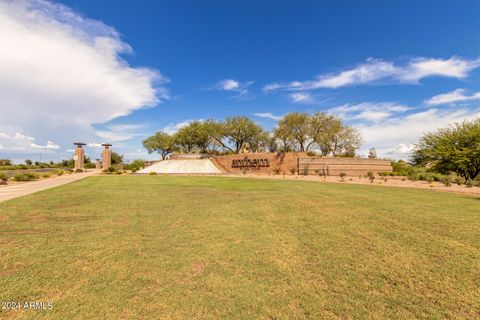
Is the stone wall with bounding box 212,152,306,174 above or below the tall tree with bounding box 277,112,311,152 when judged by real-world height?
below

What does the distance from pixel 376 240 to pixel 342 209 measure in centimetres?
373

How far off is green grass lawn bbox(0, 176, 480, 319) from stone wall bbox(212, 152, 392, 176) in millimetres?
32521

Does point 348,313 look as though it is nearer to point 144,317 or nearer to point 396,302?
point 396,302

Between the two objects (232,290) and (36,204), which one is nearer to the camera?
(232,290)

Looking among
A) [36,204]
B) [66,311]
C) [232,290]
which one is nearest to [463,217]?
[232,290]

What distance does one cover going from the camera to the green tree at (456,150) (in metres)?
26.5

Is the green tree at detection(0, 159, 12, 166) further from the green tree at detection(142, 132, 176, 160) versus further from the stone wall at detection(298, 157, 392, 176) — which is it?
the stone wall at detection(298, 157, 392, 176)

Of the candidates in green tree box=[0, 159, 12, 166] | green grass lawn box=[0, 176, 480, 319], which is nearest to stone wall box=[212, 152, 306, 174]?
green grass lawn box=[0, 176, 480, 319]

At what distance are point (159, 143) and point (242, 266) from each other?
71.6 m

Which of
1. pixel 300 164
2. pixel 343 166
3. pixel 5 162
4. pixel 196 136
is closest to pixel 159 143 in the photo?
pixel 196 136

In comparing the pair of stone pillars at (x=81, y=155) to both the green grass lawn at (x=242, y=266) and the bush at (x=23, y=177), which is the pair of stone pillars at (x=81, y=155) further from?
the green grass lawn at (x=242, y=266)

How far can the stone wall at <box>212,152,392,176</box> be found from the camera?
39969mm

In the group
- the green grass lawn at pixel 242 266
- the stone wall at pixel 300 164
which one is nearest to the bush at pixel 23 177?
the green grass lawn at pixel 242 266

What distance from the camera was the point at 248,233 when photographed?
21.6 feet
